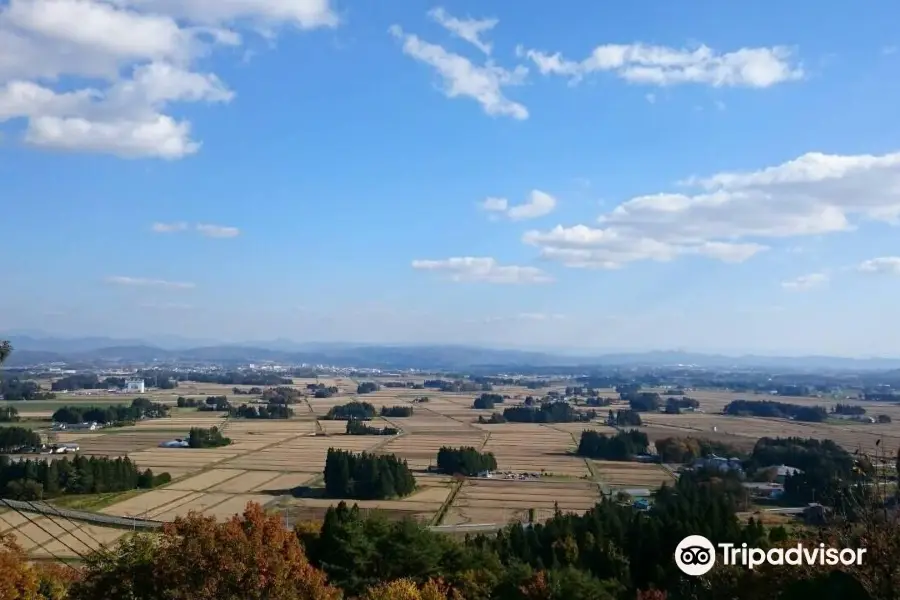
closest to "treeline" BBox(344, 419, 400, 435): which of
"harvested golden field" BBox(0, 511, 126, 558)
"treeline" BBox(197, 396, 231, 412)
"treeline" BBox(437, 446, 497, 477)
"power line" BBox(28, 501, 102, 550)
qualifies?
"treeline" BBox(437, 446, 497, 477)

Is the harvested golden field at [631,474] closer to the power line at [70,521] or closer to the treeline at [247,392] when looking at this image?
the power line at [70,521]

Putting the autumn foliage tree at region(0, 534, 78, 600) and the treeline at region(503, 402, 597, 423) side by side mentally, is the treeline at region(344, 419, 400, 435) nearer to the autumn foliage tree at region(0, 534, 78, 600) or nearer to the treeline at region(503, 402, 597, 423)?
the treeline at region(503, 402, 597, 423)

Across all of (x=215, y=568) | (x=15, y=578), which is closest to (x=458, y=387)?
(x=15, y=578)

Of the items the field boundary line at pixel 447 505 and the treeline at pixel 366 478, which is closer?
the field boundary line at pixel 447 505

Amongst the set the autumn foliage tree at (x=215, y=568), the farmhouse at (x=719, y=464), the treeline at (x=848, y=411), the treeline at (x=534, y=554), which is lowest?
the farmhouse at (x=719, y=464)

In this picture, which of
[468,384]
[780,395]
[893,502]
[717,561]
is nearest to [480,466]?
[717,561]

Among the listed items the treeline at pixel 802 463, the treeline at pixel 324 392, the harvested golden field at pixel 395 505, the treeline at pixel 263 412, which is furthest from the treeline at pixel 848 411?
the treeline at pixel 324 392
